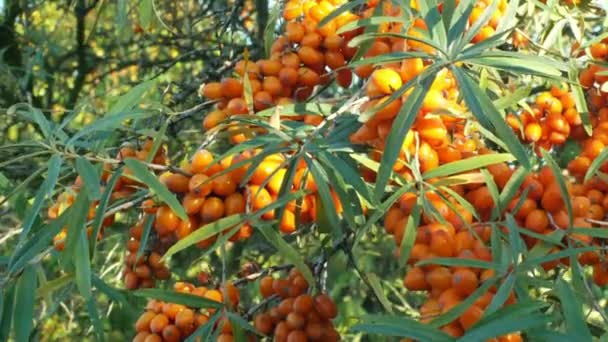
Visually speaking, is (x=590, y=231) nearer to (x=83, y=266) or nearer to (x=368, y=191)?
(x=368, y=191)

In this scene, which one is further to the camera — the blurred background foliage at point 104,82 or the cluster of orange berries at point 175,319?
the blurred background foliage at point 104,82

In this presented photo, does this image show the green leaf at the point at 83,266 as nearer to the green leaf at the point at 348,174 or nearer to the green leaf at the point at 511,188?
the green leaf at the point at 348,174

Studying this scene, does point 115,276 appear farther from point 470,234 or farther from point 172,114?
point 470,234

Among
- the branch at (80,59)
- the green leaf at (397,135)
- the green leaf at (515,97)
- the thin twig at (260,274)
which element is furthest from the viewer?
the branch at (80,59)

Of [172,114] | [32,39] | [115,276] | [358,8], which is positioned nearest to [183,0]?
[32,39]

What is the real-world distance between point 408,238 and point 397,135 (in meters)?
0.18

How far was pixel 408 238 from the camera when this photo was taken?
1.21m

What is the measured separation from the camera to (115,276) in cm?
262

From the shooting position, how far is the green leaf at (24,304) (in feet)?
3.95

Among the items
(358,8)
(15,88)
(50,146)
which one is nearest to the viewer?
(50,146)

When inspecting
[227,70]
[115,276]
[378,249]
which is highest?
[227,70]

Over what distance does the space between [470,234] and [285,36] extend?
0.56m

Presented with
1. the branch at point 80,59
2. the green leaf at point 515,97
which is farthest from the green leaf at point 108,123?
the branch at point 80,59

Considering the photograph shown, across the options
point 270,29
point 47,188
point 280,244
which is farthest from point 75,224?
point 270,29
